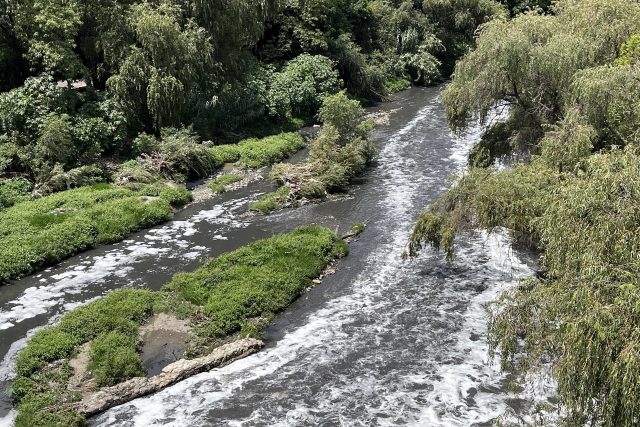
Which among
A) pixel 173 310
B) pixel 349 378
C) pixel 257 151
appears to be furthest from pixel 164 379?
pixel 257 151

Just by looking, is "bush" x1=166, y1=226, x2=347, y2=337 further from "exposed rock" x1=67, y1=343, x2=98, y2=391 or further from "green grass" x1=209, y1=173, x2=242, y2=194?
"green grass" x1=209, y1=173, x2=242, y2=194

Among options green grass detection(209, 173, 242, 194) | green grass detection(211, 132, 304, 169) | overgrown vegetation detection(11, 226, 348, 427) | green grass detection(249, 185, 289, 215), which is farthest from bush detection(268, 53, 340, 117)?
overgrown vegetation detection(11, 226, 348, 427)

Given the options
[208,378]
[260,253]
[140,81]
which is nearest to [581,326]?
[208,378]

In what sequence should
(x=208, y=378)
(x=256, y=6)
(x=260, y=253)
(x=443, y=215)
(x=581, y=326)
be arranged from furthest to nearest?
(x=256, y=6)
(x=260, y=253)
(x=443, y=215)
(x=208, y=378)
(x=581, y=326)

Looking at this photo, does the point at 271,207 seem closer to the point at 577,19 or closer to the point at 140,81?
the point at 140,81

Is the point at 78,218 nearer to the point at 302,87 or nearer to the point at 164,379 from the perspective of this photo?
the point at 164,379

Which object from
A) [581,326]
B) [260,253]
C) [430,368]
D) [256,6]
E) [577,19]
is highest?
[256,6]

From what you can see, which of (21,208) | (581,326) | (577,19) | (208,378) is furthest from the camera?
(21,208)
